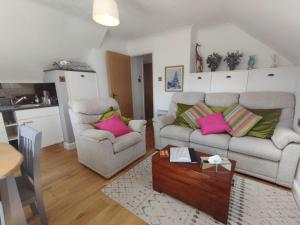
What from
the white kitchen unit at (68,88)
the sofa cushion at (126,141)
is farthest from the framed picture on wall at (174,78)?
the white kitchen unit at (68,88)

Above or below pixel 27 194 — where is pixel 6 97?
above

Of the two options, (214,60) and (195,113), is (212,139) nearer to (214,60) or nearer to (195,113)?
(195,113)

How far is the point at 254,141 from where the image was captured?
1860 mm

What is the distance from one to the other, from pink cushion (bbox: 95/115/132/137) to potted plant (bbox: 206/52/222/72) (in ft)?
6.65

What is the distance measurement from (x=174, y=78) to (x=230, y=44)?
1227mm

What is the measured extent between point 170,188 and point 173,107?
5.45 ft

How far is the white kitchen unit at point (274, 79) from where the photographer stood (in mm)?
2158

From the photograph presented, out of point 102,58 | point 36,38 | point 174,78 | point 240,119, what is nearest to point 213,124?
point 240,119

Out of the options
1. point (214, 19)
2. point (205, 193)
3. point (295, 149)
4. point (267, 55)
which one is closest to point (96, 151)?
point (205, 193)

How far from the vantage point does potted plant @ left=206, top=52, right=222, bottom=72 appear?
2926 mm

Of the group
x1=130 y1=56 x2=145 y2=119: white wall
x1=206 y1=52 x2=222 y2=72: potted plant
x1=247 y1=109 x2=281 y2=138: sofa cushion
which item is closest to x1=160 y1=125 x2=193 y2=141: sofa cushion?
x1=247 y1=109 x2=281 y2=138: sofa cushion

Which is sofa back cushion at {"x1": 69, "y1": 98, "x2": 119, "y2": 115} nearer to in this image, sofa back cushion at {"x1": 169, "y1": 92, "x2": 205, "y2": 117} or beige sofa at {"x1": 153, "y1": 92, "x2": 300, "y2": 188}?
beige sofa at {"x1": 153, "y1": 92, "x2": 300, "y2": 188}

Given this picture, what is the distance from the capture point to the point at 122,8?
2287 millimetres

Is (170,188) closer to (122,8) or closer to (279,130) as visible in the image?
(279,130)
